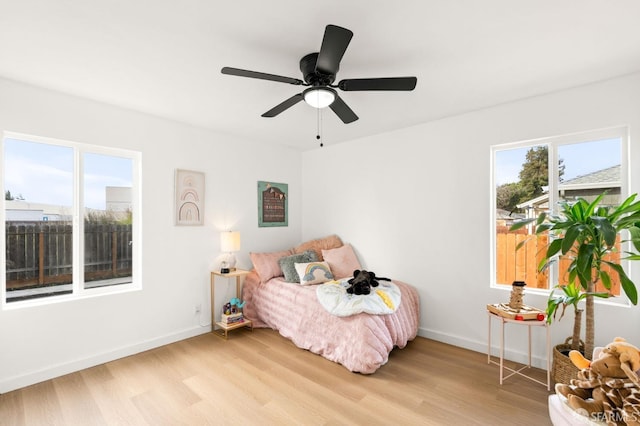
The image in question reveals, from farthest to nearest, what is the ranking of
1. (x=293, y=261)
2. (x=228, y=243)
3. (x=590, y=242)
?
(x=293, y=261)
(x=228, y=243)
(x=590, y=242)

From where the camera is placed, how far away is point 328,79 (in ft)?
6.51

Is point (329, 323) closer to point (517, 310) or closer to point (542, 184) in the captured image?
point (517, 310)

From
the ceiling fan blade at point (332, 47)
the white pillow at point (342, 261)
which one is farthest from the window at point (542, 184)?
the ceiling fan blade at point (332, 47)

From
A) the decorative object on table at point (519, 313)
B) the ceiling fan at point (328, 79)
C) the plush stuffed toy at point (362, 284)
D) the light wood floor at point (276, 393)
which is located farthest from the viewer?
the plush stuffed toy at point (362, 284)

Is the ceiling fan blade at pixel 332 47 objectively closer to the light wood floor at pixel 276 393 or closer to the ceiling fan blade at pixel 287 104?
the ceiling fan blade at pixel 287 104

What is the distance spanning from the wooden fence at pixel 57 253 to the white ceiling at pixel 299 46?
1.28 meters

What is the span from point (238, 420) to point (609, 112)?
12.4 feet

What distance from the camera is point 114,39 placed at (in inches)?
74.1

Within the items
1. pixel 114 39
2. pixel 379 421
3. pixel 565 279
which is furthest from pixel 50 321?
pixel 565 279

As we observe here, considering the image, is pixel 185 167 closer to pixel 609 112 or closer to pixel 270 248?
pixel 270 248

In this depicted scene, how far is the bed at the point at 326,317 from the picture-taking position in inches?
106

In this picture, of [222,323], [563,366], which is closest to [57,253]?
[222,323]

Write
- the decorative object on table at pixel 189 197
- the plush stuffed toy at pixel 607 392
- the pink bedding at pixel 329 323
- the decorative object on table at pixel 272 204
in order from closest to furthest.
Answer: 1. the plush stuffed toy at pixel 607 392
2. the pink bedding at pixel 329 323
3. the decorative object on table at pixel 189 197
4. the decorative object on table at pixel 272 204

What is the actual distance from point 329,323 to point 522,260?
2039 millimetres
